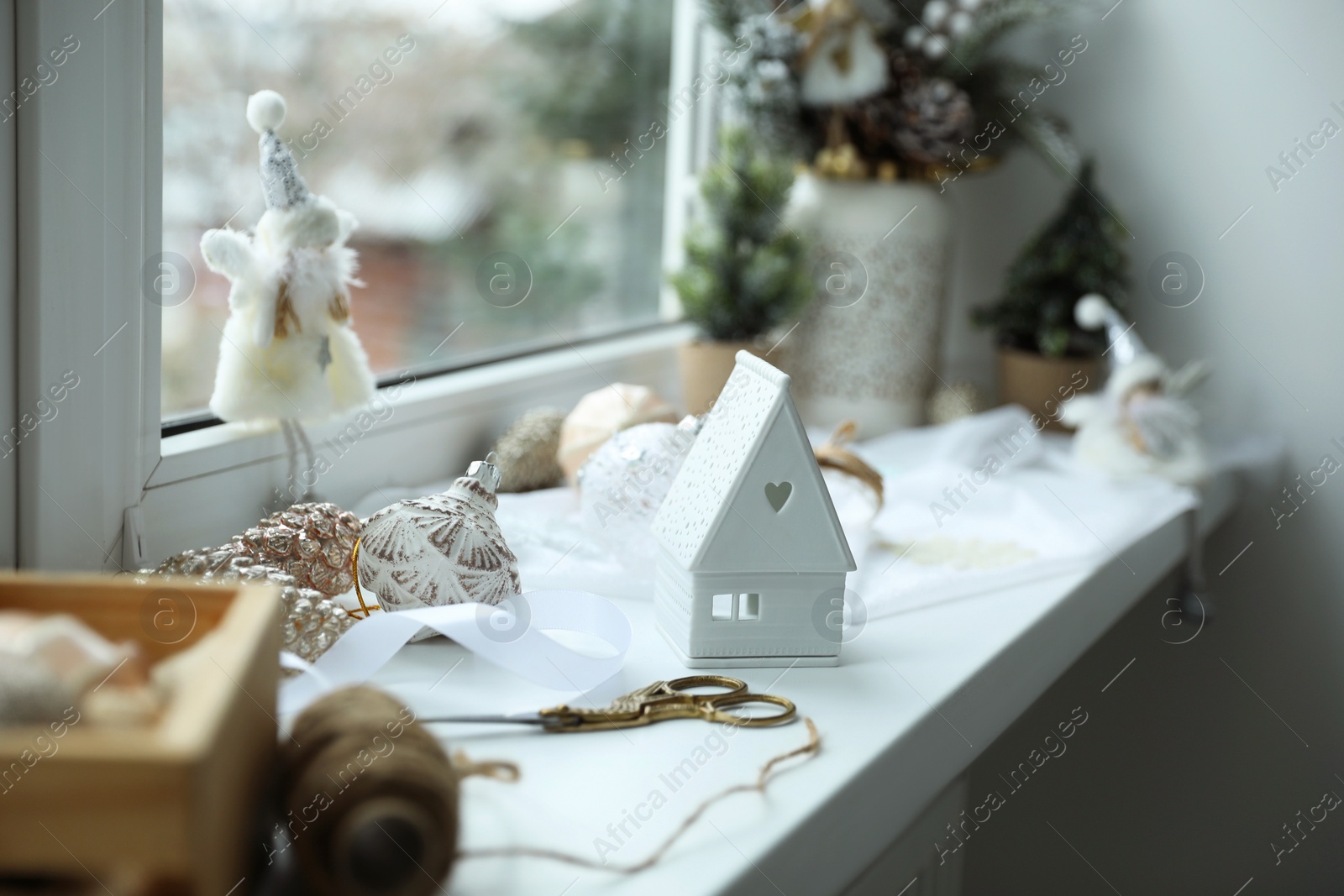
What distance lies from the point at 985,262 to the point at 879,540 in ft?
2.45

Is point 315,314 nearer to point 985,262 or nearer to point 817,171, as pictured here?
point 817,171

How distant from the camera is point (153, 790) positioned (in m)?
0.34

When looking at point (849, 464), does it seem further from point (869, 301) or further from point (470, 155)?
point (470, 155)

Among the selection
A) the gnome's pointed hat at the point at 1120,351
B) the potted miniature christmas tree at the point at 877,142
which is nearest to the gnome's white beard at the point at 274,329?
the potted miniature christmas tree at the point at 877,142

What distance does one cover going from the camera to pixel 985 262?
1.55 metres

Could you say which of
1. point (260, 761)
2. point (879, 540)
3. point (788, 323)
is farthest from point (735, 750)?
point (788, 323)

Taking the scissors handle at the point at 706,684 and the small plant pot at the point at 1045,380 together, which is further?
the small plant pot at the point at 1045,380

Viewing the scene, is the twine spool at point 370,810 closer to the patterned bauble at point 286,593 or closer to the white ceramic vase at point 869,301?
the patterned bauble at point 286,593

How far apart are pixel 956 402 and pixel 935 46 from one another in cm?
44

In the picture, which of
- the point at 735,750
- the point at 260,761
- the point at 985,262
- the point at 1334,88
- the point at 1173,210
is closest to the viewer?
the point at 260,761

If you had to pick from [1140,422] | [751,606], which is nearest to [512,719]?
[751,606]

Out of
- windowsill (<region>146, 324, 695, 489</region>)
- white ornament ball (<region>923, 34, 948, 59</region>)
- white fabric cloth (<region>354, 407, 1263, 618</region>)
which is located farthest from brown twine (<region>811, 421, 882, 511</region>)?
white ornament ball (<region>923, 34, 948, 59</region>)

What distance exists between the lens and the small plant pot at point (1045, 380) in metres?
1.34

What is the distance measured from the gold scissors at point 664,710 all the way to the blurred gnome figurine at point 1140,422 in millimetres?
691
